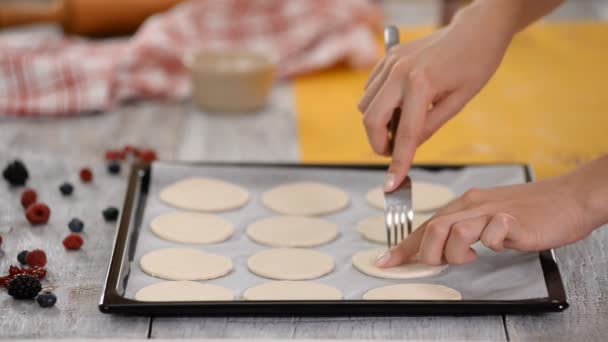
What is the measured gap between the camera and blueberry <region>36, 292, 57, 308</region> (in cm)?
106

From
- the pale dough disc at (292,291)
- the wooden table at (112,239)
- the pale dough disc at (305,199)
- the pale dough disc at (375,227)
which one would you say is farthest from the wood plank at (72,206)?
the pale dough disc at (375,227)

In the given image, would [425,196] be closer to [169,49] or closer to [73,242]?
[73,242]

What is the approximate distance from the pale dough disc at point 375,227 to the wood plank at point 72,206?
0.34 meters

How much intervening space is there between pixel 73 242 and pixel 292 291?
1.07 ft

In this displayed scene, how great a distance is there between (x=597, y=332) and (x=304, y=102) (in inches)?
39.6

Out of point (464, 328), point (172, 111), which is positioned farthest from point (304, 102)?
point (464, 328)

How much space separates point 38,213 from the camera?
4.29ft

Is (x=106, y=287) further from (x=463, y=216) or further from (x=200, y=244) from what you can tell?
(x=463, y=216)

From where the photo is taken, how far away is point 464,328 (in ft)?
3.37

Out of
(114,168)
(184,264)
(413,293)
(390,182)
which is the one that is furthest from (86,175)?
(413,293)

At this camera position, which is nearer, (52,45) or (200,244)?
(200,244)

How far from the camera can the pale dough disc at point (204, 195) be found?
1.36 meters

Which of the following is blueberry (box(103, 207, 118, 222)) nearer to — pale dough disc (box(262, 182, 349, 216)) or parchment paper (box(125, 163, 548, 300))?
parchment paper (box(125, 163, 548, 300))

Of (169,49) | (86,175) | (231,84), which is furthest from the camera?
(169,49)
